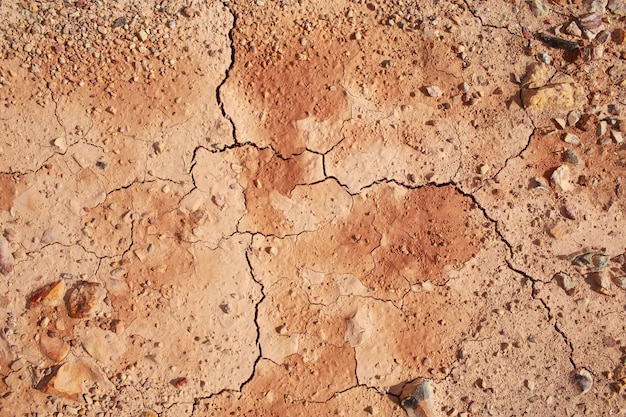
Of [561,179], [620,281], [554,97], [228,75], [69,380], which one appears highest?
[228,75]

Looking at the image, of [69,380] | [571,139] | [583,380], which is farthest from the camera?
[571,139]

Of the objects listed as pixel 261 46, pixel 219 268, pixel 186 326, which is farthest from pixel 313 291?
pixel 261 46

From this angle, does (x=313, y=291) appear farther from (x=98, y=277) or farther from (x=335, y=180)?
(x=98, y=277)

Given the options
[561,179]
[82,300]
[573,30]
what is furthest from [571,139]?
[82,300]

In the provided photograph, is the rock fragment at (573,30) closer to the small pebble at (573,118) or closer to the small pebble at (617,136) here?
the small pebble at (573,118)

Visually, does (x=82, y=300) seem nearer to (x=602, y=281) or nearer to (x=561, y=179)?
(x=561, y=179)

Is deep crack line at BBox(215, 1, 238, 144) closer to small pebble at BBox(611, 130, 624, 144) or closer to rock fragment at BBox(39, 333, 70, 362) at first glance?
rock fragment at BBox(39, 333, 70, 362)

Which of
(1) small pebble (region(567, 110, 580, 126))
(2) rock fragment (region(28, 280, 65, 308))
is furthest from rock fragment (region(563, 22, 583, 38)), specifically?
(2) rock fragment (region(28, 280, 65, 308))

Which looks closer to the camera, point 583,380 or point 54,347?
point 54,347
